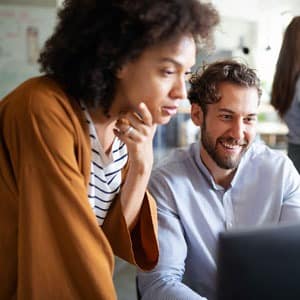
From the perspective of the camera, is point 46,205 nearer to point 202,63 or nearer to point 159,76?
point 159,76

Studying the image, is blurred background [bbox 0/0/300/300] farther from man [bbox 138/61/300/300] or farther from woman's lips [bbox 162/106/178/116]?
woman's lips [bbox 162/106/178/116]

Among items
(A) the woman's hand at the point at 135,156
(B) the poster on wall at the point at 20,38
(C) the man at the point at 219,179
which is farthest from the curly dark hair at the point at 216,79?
(B) the poster on wall at the point at 20,38

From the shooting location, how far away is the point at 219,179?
1.30 m

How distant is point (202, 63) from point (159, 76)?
63 cm

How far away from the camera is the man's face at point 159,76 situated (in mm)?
762

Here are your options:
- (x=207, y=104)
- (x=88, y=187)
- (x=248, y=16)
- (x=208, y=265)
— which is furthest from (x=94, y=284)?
(x=248, y=16)

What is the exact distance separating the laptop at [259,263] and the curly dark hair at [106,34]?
1.33 ft

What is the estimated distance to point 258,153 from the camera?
1.33 meters

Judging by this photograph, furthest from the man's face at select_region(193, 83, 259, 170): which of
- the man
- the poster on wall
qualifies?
the poster on wall

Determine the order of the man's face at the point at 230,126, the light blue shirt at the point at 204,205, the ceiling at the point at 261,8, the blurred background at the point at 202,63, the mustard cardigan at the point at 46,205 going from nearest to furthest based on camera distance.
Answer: the mustard cardigan at the point at 46,205 < the light blue shirt at the point at 204,205 < the man's face at the point at 230,126 < the blurred background at the point at 202,63 < the ceiling at the point at 261,8

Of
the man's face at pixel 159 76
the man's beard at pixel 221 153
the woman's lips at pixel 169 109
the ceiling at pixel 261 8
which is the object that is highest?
the ceiling at pixel 261 8

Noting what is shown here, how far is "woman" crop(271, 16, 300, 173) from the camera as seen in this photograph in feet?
6.77

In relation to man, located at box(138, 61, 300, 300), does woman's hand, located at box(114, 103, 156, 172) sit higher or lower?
higher

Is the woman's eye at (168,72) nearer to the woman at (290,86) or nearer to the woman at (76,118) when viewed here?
the woman at (76,118)
